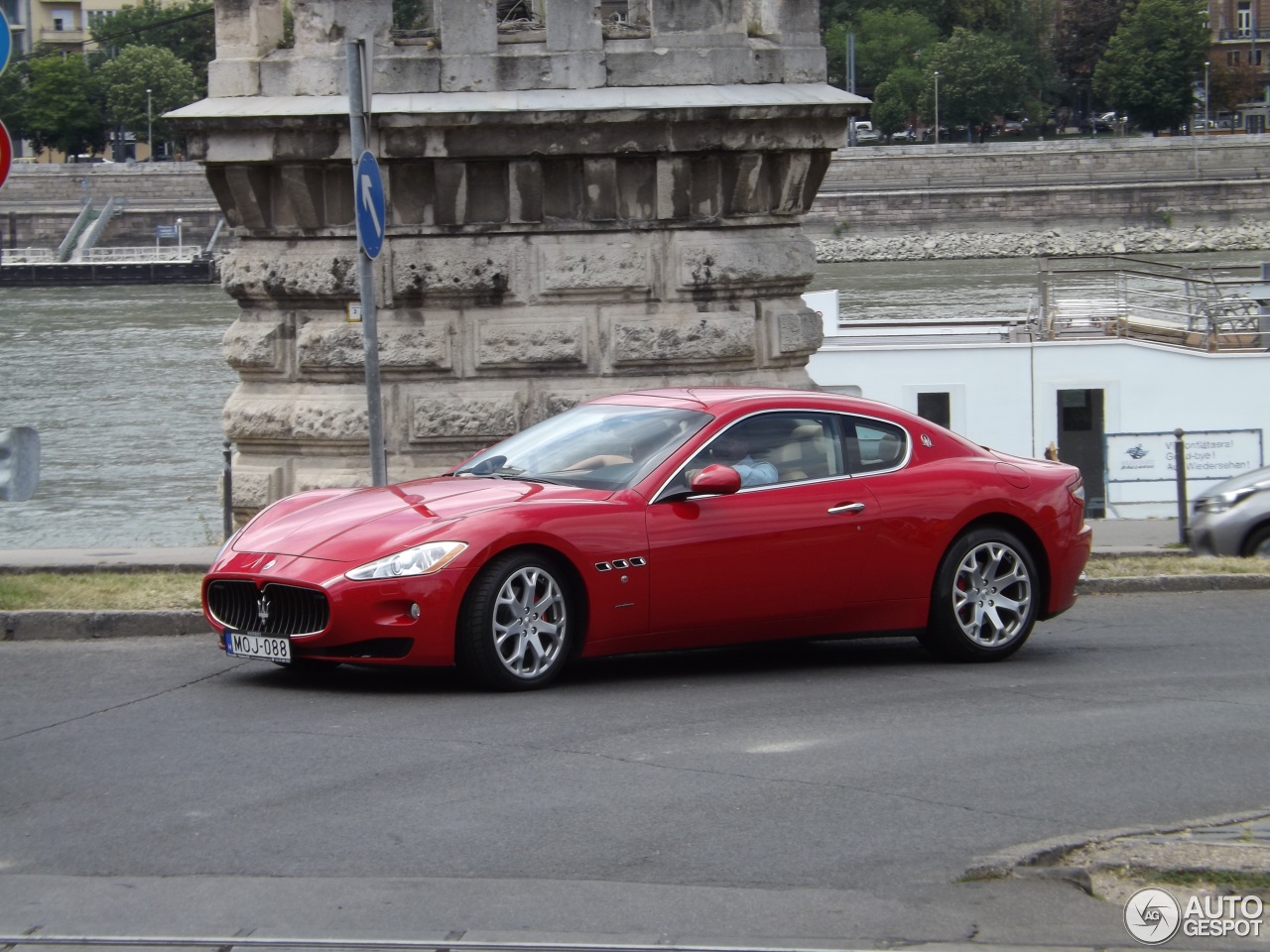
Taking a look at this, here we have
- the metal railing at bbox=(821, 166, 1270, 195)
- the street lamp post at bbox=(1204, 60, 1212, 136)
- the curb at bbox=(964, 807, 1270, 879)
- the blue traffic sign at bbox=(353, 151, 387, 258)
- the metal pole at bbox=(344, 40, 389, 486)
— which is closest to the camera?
the curb at bbox=(964, 807, 1270, 879)

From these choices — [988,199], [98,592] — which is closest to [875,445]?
[98,592]

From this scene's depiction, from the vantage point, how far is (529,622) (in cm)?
801

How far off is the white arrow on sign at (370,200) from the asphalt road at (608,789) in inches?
104

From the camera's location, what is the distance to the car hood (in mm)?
7895

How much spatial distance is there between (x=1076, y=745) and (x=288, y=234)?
757 cm

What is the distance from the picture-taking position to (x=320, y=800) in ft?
20.1

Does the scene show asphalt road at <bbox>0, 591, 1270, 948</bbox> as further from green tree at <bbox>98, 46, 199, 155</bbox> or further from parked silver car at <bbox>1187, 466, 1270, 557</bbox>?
green tree at <bbox>98, 46, 199, 155</bbox>

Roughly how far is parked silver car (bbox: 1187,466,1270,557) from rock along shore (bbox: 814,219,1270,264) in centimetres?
7766

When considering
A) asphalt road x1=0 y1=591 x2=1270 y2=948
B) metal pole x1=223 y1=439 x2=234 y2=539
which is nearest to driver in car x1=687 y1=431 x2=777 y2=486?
asphalt road x1=0 y1=591 x2=1270 y2=948

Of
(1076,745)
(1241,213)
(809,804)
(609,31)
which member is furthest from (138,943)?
(1241,213)

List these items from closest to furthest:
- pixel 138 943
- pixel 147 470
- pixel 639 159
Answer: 1. pixel 138 943
2. pixel 639 159
3. pixel 147 470

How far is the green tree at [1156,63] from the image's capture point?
387ft

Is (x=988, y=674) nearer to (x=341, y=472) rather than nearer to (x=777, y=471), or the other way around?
(x=777, y=471)

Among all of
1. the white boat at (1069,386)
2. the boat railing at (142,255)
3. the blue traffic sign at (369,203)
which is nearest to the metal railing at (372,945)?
the blue traffic sign at (369,203)
